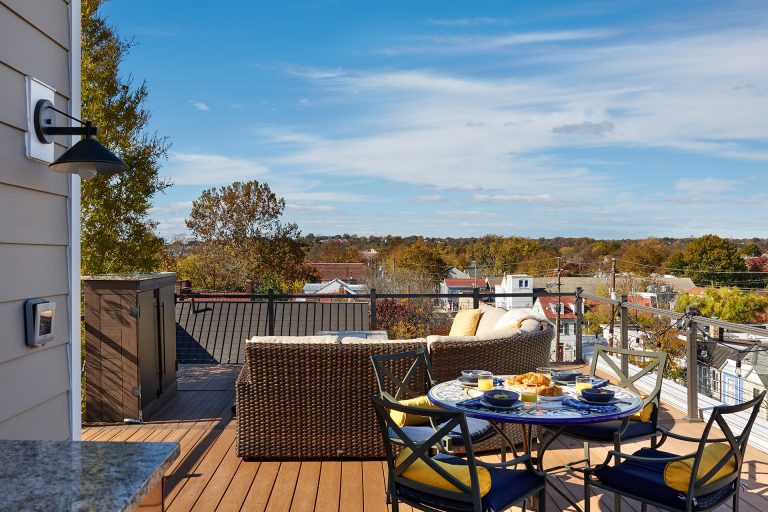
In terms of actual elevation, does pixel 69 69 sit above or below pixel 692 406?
above

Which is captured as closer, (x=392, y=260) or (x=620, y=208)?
(x=392, y=260)

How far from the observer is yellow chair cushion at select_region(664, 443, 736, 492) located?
2.33 m

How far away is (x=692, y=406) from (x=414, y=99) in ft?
33.9

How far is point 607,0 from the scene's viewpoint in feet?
39.4

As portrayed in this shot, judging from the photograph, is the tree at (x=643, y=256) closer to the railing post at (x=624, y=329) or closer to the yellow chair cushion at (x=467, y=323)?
the railing post at (x=624, y=329)

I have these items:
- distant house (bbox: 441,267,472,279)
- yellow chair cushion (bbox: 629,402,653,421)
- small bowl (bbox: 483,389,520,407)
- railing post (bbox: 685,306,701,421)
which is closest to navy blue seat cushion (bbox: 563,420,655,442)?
yellow chair cushion (bbox: 629,402,653,421)

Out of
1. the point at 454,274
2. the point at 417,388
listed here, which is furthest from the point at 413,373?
the point at 454,274

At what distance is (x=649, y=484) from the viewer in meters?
2.40

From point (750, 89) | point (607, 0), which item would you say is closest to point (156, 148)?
point (607, 0)

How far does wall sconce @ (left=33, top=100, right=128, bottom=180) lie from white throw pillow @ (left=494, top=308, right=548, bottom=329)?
3.26 metres

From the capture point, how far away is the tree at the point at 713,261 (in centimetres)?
3984

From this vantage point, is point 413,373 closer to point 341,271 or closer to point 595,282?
point 341,271

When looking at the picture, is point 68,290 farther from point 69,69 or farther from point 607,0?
point 607,0

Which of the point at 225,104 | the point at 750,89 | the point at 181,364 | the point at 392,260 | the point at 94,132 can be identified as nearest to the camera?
the point at 94,132
